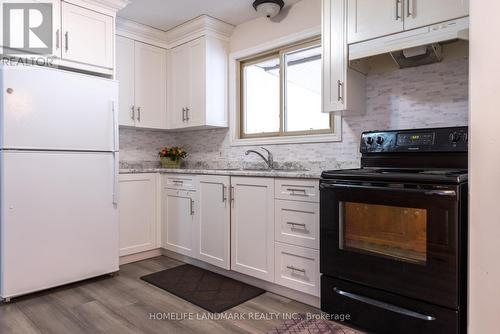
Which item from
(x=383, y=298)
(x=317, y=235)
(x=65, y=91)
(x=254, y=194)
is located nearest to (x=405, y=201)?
(x=383, y=298)

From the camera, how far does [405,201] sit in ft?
5.63

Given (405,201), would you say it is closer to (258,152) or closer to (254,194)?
(254,194)

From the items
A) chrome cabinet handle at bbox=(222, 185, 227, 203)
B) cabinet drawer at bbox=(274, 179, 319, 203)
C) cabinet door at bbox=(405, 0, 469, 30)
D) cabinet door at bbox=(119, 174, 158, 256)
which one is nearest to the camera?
cabinet door at bbox=(405, 0, 469, 30)

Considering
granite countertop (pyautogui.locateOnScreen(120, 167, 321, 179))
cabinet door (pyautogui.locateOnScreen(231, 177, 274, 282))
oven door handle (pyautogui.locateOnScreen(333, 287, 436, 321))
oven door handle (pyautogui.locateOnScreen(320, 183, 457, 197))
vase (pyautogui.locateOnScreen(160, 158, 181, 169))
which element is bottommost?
oven door handle (pyautogui.locateOnScreen(333, 287, 436, 321))

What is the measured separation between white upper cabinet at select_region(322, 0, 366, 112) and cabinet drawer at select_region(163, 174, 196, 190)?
140 cm

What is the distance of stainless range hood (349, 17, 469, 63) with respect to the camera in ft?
6.11

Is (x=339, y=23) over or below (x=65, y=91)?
over

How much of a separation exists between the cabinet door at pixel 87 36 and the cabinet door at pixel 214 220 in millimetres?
1341

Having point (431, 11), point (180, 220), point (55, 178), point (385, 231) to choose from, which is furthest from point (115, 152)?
point (431, 11)

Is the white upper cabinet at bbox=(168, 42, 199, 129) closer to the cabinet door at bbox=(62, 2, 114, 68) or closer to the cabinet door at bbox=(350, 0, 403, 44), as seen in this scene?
Answer: the cabinet door at bbox=(62, 2, 114, 68)

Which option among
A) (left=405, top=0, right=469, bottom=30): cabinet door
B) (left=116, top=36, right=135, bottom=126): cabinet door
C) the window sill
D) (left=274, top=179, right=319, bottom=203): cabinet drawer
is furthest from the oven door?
(left=116, top=36, right=135, bottom=126): cabinet door

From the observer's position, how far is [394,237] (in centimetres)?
178

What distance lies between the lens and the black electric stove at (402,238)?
5.24ft

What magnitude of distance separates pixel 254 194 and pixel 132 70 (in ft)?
6.45
